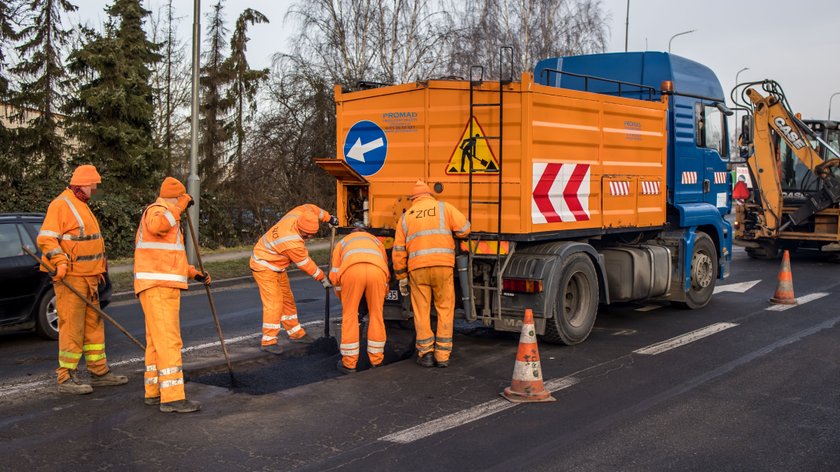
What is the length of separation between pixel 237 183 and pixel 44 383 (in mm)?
16070

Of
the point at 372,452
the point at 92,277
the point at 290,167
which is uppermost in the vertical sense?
the point at 290,167

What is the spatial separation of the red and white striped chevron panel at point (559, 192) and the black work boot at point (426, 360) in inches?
63.3

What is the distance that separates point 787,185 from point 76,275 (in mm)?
15341

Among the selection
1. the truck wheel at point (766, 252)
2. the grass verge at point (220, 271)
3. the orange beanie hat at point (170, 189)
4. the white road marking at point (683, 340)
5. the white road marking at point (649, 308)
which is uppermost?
the orange beanie hat at point (170, 189)

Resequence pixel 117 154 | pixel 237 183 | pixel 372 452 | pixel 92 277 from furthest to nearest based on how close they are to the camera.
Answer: pixel 237 183
pixel 117 154
pixel 92 277
pixel 372 452

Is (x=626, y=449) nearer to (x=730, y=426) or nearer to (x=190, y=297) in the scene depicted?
(x=730, y=426)

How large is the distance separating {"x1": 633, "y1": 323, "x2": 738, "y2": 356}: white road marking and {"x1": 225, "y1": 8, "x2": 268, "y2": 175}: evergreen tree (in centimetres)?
1931

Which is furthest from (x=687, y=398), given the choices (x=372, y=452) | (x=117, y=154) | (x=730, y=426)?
(x=117, y=154)

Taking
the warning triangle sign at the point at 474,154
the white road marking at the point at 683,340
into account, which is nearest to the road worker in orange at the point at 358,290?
the warning triangle sign at the point at 474,154

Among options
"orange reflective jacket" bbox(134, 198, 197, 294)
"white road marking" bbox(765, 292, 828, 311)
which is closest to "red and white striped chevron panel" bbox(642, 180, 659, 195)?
"white road marking" bbox(765, 292, 828, 311)

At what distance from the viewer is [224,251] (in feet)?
61.3

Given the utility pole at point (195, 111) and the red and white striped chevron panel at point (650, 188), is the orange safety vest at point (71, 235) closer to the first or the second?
the red and white striped chevron panel at point (650, 188)

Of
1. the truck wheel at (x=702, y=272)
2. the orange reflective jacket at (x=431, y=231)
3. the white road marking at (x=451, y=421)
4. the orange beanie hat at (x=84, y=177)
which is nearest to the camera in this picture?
the white road marking at (x=451, y=421)

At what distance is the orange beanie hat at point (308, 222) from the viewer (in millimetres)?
8258
